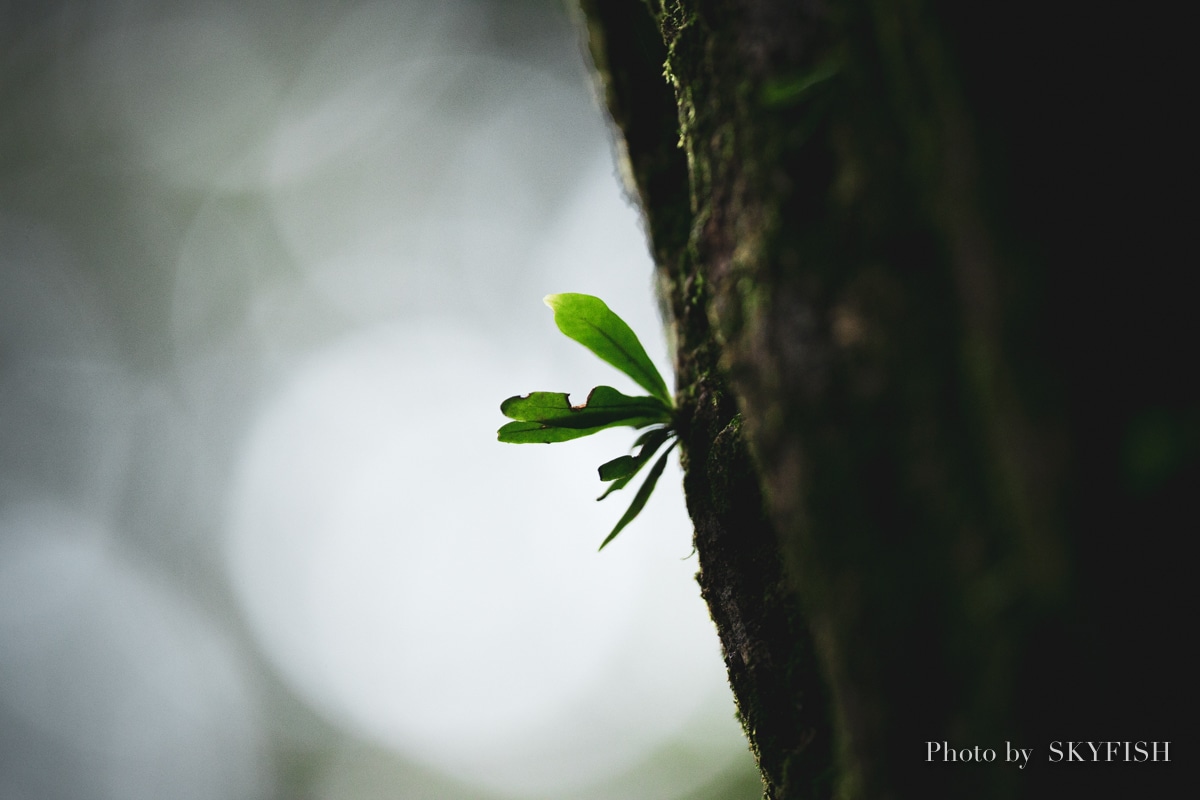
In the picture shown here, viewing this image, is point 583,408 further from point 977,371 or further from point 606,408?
point 977,371

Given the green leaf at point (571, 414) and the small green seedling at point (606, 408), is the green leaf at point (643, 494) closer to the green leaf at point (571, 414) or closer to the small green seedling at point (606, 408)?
the small green seedling at point (606, 408)

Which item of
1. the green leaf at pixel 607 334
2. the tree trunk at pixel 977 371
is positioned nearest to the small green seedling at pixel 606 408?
the green leaf at pixel 607 334

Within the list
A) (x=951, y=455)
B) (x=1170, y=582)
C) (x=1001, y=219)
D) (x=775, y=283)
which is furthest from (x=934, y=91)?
(x=1170, y=582)

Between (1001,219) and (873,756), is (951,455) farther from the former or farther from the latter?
(873,756)

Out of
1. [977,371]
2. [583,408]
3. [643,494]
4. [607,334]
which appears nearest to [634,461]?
[643,494]

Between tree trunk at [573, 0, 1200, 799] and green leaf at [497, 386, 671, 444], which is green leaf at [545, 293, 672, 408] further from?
tree trunk at [573, 0, 1200, 799]

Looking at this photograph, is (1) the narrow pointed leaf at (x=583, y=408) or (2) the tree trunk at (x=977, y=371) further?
(1) the narrow pointed leaf at (x=583, y=408)
